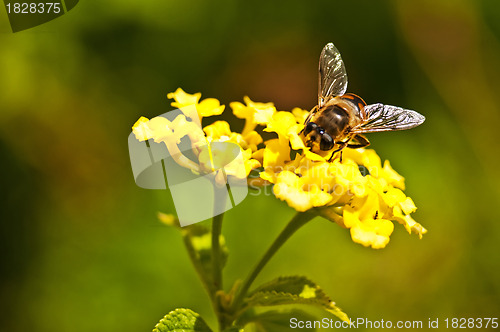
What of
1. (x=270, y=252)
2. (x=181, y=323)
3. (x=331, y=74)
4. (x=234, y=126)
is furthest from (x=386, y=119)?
(x=234, y=126)

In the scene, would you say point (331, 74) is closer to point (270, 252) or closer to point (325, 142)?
point (325, 142)

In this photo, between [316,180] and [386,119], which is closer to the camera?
[316,180]

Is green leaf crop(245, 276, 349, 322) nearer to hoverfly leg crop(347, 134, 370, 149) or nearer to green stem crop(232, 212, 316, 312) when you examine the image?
green stem crop(232, 212, 316, 312)

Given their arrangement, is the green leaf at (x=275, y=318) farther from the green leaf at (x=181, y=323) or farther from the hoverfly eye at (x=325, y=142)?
the hoverfly eye at (x=325, y=142)

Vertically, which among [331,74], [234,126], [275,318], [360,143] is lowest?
[275,318]

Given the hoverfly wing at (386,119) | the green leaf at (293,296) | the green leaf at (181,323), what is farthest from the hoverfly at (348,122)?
the green leaf at (181,323)

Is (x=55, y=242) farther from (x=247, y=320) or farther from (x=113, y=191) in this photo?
(x=247, y=320)
